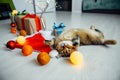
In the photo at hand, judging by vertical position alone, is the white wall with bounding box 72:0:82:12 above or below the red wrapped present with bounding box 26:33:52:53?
above

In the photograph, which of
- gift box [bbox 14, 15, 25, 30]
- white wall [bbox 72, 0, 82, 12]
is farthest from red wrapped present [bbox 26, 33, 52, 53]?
white wall [bbox 72, 0, 82, 12]

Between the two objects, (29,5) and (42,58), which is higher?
(29,5)

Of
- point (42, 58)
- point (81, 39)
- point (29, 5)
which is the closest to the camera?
point (42, 58)

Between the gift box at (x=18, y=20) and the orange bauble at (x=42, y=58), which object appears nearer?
the orange bauble at (x=42, y=58)

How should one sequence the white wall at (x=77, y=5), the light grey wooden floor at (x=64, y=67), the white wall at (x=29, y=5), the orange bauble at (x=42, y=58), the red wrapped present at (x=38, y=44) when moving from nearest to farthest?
the light grey wooden floor at (x=64, y=67) < the orange bauble at (x=42, y=58) < the red wrapped present at (x=38, y=44) < the white wall at (x=29, y=5) < the white wall at (x=77, y=5)

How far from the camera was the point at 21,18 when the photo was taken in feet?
6.70

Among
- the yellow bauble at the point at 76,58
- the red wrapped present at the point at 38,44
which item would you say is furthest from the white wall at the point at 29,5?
the yellow bauble at the point at 76,58

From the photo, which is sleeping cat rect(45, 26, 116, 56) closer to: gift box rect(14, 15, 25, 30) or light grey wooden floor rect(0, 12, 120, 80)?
light grey wooden floor rect(0, 12, 120, 80)

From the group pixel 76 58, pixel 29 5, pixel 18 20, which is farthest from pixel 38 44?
pixel 29 5

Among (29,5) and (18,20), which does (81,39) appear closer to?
(18,20)

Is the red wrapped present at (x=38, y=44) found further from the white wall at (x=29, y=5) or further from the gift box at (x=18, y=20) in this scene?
the white wall at (x=29, y=5)

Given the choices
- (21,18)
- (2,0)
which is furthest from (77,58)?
(2,0)

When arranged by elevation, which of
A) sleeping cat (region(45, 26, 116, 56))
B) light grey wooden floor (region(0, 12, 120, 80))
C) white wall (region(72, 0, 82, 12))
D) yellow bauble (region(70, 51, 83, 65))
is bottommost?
light grey wooden floor (region(0, 12, 120, 80))

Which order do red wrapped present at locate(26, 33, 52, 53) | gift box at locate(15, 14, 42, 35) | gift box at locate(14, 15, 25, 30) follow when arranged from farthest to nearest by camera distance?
gift box at locate(14, 15, 25, 30) → gift box at locate(15, 14, 42, 35) → red wrapped present at locate(26, 33, 52, 53)
